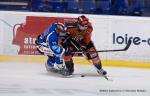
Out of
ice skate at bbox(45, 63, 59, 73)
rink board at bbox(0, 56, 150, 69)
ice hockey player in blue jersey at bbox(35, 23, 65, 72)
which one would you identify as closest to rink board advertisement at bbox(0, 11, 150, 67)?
rink board at bbox(0, 56, 150, 69)

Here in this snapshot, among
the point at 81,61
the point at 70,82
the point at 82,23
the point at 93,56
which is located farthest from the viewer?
the point at 81,61

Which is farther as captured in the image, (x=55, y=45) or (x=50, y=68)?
(x=50, y=68)

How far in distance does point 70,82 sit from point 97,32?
5.82 ft

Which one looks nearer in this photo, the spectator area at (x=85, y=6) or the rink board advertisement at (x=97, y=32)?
the rink board advertisement at (x=97, y=32)

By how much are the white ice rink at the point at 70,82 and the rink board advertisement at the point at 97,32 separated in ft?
1.18

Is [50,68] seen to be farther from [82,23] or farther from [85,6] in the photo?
[85,6]

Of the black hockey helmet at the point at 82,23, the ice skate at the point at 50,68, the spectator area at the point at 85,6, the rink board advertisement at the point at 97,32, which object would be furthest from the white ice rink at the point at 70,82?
the spectator area at the point at 85,6

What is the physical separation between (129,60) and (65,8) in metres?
1.43

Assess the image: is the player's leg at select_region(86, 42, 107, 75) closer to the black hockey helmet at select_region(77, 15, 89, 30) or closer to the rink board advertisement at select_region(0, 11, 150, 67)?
Result: the black hockey helmet at select_region(77, 15, 89, 30)

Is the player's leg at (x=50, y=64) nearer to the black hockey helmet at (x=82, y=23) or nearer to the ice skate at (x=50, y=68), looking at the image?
the ice skate at (x=50, y=68)

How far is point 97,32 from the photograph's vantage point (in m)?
8.55

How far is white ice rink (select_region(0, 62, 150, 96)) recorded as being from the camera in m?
6.18

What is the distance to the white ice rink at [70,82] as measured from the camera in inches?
243

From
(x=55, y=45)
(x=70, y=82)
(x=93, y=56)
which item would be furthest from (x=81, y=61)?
(x=70, y=82)
